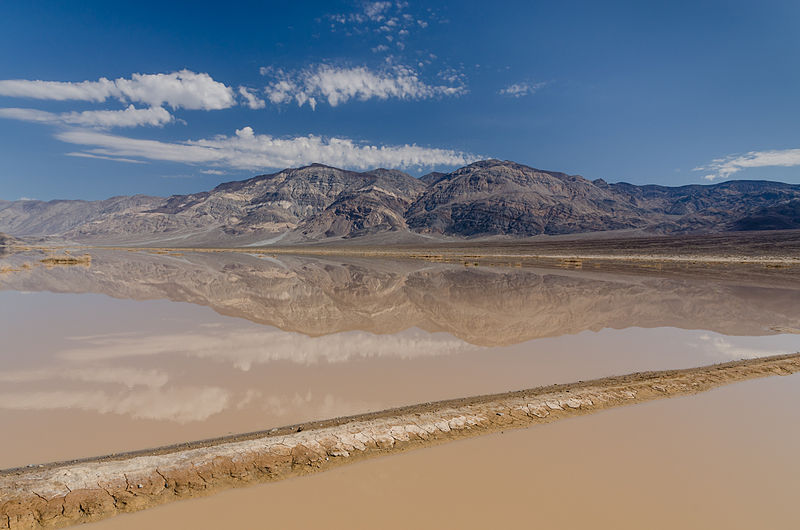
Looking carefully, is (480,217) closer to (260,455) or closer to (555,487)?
(555,487)

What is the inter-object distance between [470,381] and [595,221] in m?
153

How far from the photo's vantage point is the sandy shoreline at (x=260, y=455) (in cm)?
393

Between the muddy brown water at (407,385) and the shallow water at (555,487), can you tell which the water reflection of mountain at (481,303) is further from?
the shallow water at (555,487)

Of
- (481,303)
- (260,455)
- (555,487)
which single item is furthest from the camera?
(481,303)

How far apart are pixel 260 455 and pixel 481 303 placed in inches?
546

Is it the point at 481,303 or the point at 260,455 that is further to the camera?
the point at 481,303

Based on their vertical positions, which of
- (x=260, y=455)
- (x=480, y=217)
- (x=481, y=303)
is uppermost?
(x=480, y=217)

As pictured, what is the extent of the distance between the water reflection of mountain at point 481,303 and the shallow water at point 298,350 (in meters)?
0.14

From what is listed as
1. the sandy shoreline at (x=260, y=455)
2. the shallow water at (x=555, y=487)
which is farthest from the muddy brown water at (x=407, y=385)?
the sandy shoreline at (x=260, y=455)

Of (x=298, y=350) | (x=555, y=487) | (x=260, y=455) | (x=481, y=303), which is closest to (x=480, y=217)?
(x=481, y=303)

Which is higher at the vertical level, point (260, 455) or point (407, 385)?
point (260, 455)

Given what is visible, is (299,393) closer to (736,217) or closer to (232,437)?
(232,437)

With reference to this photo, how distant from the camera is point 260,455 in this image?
469cm

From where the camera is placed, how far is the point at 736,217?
443 ft
